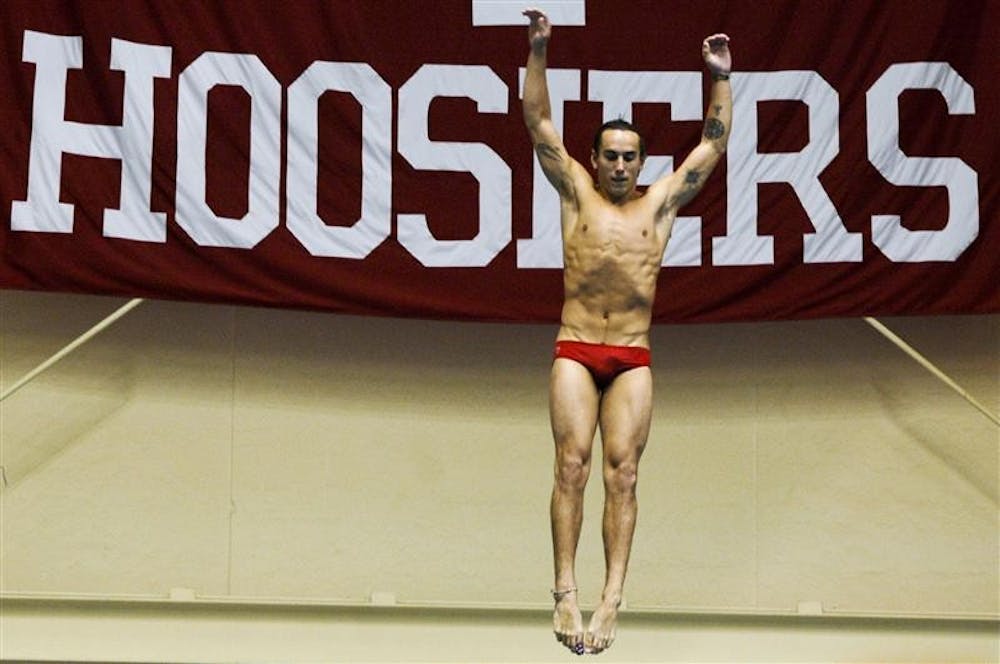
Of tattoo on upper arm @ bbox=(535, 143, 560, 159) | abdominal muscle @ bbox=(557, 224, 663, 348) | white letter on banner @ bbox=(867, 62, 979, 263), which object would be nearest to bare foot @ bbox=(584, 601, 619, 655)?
abdominal muscle @ bbox=(557, 224, 663, 348)

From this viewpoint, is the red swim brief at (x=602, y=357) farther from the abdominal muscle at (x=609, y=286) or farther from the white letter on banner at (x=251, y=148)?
the white letter on banner at (x=251, y=148)

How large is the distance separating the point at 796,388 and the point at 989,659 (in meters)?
2.16

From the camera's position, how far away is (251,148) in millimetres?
12289

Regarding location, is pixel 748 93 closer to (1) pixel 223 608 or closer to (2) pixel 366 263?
(2) pixel 366 263

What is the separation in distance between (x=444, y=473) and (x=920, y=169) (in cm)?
365

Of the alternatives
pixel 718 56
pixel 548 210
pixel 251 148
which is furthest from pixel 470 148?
pixel 718 56

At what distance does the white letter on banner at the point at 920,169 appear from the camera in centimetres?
1218

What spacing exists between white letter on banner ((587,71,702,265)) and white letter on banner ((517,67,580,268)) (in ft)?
0.50

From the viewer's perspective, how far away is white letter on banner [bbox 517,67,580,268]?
40.3 feet

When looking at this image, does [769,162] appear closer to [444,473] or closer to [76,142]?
[444,473]

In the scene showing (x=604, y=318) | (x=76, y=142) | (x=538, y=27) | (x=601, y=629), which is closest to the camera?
(x=601, y=629)

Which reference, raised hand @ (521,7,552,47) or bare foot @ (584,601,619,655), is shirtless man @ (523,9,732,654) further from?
bare foot @ (584,601,619,655)

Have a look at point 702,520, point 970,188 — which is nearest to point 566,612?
point 702,520

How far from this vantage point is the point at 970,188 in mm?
12195
